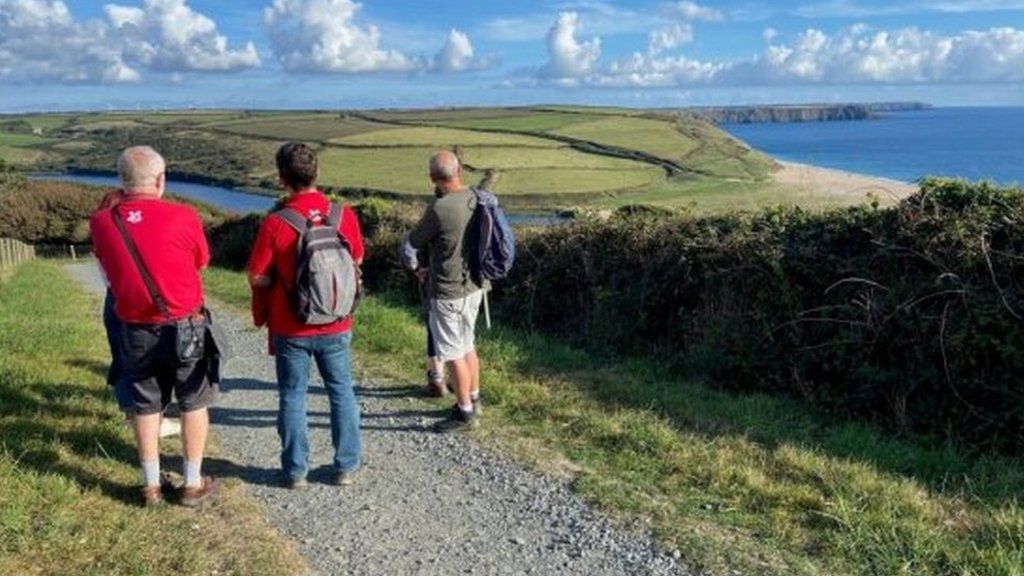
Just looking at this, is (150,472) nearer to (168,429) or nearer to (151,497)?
(151,497)

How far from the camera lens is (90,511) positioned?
4.57 metres

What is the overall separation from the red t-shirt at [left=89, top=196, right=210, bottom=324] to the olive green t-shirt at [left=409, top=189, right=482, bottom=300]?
6.44 ft

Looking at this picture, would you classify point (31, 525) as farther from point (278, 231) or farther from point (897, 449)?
point (897, 449)

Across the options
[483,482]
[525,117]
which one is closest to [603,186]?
[525,117]

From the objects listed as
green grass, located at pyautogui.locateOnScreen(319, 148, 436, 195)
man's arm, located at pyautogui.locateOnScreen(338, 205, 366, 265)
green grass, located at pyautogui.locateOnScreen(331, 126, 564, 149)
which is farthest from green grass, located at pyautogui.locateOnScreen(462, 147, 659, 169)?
man's arm, located at pyautogui.locateOnScreen(338, 205, 366, 265)

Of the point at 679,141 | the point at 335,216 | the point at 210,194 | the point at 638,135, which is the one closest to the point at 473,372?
the point at 335,216

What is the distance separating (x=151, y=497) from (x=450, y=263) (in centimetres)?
252

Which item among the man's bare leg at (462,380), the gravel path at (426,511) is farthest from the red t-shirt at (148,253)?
the man's bare leg at (462,380)

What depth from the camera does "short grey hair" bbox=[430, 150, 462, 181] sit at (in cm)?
622

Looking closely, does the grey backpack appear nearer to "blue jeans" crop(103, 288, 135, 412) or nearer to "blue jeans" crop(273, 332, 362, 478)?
"blue jeans" crop(273, 332, 362, 478)

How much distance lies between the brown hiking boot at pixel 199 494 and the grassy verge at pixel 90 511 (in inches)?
2.2

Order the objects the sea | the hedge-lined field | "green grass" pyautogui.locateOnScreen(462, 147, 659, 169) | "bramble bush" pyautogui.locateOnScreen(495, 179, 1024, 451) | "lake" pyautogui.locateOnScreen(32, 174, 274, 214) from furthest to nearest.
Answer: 1. "green grass" pyautogui.locateOnScreen(462, 147, 659, 169)
2. "lake" pyautogui.locateOnScreen(32, 174, 274, 214)
3. the hedge-lined field
4. the sea
5. "bramble bush" pyautogui.locateOnScreen(495, 179, 1024, 451)

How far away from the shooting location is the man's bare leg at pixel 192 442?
486 cm

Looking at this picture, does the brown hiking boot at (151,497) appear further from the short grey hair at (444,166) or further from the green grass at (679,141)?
the green grass at (679,141)
